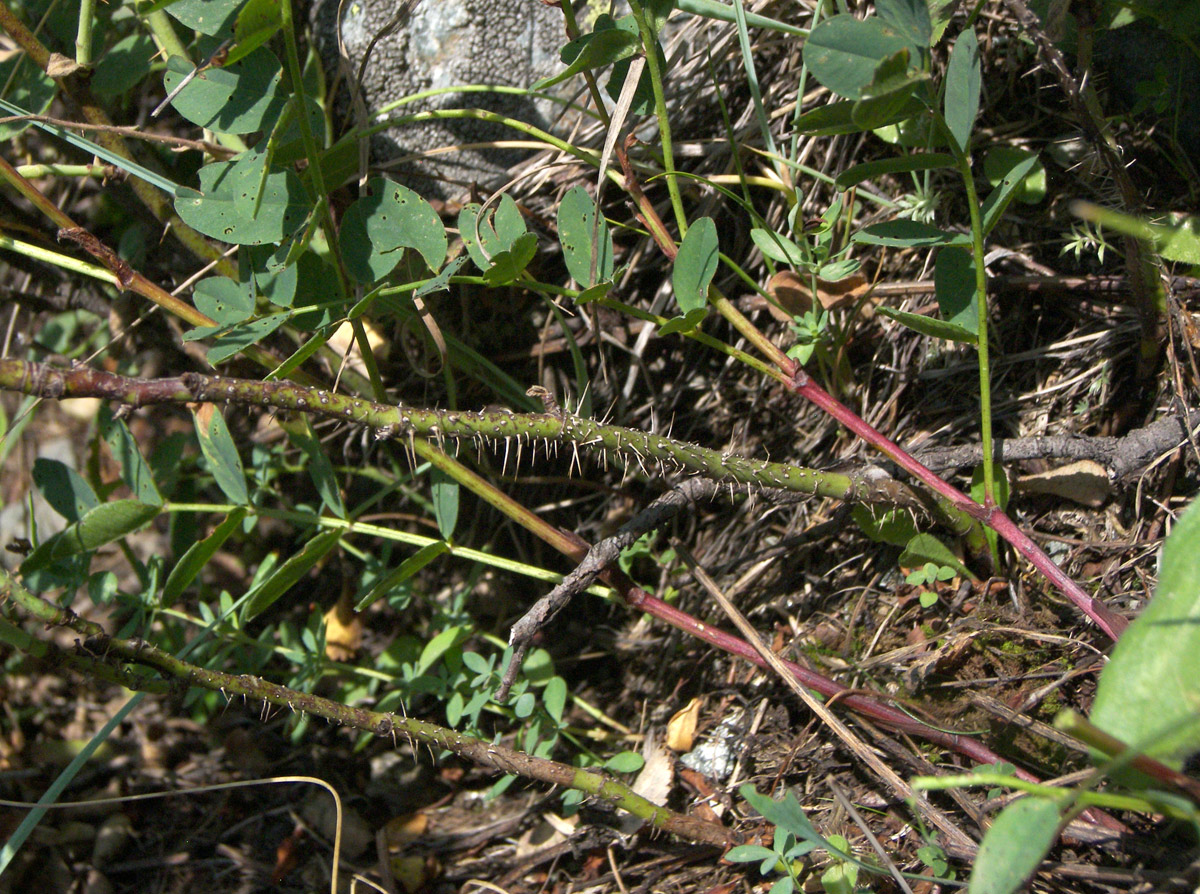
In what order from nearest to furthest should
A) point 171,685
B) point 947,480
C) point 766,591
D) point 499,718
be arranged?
point 171,685, point 947,480, point 766,591, point 499,718

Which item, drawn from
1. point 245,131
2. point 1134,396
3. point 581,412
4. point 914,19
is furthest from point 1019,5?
point 245,131

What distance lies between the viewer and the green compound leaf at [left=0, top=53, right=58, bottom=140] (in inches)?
66.7

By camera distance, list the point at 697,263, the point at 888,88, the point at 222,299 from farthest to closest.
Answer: the point at 222,299 < the point at 697,263 < the point at 888,88

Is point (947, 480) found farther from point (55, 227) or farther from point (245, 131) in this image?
point (55, 227)

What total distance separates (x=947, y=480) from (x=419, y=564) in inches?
38.8

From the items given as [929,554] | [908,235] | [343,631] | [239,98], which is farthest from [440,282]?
[343,631]

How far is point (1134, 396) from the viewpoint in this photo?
4.93ft

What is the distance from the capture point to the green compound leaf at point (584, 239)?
1390mm

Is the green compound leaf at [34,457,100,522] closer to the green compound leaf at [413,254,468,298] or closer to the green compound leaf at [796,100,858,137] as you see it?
the green compound leaf at [413,254,468,298]

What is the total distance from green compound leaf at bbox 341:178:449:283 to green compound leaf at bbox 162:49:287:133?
0.22 m

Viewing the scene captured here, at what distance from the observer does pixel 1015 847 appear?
0.76 metres

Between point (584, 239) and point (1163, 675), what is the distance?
3.33 feet

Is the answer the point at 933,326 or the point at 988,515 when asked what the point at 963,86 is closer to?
the point at 933,326

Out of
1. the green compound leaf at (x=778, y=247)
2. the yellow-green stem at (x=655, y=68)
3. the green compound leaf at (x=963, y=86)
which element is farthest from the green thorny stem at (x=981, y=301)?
the yellow-green stem at (x=655, y=68)
